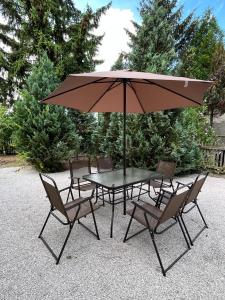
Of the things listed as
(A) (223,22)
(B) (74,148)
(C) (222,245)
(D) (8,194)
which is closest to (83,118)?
(B) (74,148)

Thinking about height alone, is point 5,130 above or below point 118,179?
above

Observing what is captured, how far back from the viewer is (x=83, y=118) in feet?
27.2

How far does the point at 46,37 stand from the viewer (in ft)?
26.5

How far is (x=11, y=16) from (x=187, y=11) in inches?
394

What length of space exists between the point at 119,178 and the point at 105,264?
4.17 feet

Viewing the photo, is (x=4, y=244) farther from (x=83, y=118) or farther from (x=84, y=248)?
(x=83, y=118)

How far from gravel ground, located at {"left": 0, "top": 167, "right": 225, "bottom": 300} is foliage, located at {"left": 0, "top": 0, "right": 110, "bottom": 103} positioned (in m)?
6.84

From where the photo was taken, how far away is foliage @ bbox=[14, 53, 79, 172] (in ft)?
18.9

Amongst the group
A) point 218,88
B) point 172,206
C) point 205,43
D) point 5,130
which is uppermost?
point 205,43

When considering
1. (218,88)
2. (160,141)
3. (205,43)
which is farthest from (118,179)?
(205,43)

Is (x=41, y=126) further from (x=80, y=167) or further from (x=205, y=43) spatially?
(x=205, y=43)

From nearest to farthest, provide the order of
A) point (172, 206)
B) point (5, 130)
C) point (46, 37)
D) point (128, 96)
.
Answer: point (172, 206)
point (128, 96)
point (46, 37)
point (5, 130)

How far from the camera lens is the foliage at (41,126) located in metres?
5.76

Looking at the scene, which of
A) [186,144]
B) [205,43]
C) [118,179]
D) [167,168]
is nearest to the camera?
[118,179]
